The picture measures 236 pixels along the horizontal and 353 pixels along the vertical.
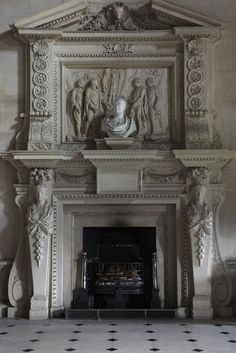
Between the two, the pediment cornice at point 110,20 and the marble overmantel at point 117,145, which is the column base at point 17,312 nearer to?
the marble overmantel at point 117,145

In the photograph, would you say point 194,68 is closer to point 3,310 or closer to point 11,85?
point 11,85

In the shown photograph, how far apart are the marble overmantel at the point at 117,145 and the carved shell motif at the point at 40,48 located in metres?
0.01

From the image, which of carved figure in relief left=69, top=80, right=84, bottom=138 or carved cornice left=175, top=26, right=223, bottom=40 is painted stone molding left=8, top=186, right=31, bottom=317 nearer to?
carved figure in relief left=69, top=80, right=84, bottom=138

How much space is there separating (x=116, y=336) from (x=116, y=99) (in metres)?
3.26

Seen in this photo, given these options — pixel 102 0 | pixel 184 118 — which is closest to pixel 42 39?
pixel 102 0

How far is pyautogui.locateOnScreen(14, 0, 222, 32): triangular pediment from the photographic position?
23.5ft

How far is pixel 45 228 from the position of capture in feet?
23.0

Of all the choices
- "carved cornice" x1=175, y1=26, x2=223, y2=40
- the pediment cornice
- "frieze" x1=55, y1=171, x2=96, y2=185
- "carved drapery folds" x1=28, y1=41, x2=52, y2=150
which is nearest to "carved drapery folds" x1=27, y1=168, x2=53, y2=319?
"frieze" x1=55, y1=171, x2=96, y2=185

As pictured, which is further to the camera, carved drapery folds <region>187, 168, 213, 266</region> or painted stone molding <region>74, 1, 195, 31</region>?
painted stone molding <region>74, 1, 195, 31</region>

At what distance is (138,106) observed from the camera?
7.35 m

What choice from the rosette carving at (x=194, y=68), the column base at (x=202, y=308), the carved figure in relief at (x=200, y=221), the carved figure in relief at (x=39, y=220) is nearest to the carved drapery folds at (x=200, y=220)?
the carved figure in relief at (x=200, y=221)

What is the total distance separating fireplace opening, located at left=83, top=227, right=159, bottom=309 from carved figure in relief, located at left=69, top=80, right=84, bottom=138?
1.41 metres

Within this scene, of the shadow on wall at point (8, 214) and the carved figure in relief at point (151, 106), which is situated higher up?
the carved figure in relief at point (151, 106)

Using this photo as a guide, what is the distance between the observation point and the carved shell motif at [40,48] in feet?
23.8
